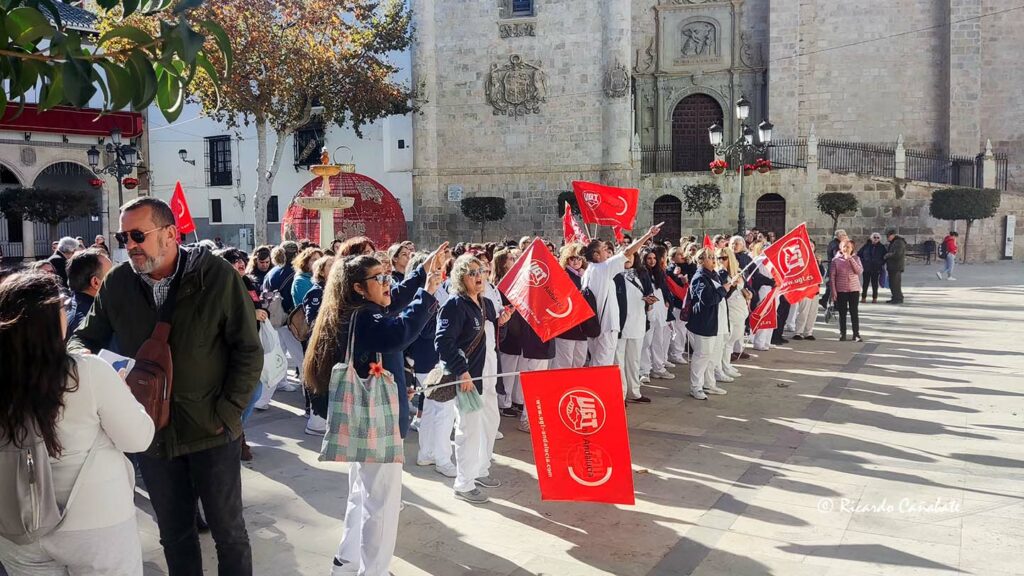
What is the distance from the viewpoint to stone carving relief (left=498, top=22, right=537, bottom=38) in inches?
1204

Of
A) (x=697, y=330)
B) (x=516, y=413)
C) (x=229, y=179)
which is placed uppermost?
(x=229, y=179)

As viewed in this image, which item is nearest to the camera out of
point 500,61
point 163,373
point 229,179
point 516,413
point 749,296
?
point 163,373

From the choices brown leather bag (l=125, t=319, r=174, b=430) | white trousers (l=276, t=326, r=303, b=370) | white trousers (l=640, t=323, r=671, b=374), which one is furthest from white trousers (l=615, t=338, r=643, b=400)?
brown leather bag (l=125, t=319, r=174, b=430)

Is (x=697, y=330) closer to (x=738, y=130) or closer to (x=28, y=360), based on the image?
(x=28, y=360)

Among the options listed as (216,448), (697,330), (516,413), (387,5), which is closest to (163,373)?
(216,448)

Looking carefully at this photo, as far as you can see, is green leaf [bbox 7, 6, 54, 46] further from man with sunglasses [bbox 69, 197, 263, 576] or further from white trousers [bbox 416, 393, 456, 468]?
white trousers [bbox 416, 393, 456, 468]

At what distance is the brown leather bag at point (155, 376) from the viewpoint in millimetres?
3664

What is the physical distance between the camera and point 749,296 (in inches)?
473

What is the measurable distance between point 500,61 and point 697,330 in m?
22.9

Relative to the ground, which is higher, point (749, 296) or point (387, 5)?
point (387, 5)

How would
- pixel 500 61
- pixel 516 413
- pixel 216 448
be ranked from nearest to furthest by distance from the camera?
pixel 216 448
pixel 516 413
pixel 500 61

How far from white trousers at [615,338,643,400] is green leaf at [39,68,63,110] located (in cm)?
753

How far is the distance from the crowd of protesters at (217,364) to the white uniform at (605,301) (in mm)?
22

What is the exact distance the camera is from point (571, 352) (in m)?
8.98
